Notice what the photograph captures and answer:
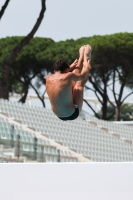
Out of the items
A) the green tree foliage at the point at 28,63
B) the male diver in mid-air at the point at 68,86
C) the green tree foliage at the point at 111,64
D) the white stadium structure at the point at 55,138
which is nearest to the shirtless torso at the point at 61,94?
the male diver in mid-air at the point at 68,86

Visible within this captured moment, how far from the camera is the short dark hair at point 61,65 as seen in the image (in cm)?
609

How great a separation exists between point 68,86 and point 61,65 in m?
0.23

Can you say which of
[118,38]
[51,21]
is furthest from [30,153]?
[51,21]

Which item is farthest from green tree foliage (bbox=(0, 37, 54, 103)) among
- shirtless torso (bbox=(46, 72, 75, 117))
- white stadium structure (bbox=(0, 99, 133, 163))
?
shirtless torso (bbox=(46, 72, 75, 117))

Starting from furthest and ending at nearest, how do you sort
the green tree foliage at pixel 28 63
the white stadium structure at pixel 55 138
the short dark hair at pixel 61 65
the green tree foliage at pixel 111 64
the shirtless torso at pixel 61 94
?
1. the green tree foliage at pixel 28 63
2. the green tree foliage at pixel 111 64
3. the white stadium structure at pixel 55 138
4. the shirtless torso at pixel 61 94
5. the short dark hair at pixel 61 65

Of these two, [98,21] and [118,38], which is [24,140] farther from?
[98,21]

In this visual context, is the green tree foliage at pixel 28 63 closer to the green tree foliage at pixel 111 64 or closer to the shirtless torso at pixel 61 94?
the green tree foliage at pixel 111 64

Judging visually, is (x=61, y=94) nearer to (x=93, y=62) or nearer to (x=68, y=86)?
(x=68, y=86)

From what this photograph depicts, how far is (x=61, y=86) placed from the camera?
6.24m

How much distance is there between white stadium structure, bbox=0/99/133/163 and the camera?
14727 mm

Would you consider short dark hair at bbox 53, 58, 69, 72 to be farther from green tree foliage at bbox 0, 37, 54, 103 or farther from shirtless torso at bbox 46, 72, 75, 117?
green tree foliage at bbox 0, 37, 54, 103

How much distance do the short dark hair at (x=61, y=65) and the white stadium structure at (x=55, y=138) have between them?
712 centimetres

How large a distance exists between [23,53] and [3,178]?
30224mm

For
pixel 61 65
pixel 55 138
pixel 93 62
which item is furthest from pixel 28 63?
pixel 61 65
